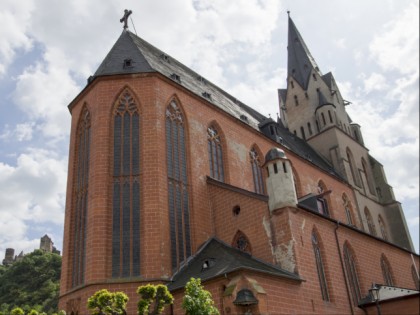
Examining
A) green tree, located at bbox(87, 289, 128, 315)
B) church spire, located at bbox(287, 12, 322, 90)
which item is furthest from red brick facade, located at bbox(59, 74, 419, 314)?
church spire, located at bbox(287, 12, 322, 90)

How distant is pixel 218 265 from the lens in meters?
16.7

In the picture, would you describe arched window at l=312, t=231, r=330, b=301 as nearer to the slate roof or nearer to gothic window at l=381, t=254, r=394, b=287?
gothic window at l=381, t=254, r=394, b=287

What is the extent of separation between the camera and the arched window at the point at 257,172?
26.3m

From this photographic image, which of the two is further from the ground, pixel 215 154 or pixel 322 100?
pixel 322 100

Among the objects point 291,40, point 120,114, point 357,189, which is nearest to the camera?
point 120,114

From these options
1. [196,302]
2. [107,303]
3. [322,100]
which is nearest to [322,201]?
[196,302]

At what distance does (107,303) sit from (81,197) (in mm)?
9002

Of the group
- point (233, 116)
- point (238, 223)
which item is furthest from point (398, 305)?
point (233, 116)

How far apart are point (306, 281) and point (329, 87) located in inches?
1231

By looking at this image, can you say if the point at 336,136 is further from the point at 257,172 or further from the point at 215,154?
the point at 215,154

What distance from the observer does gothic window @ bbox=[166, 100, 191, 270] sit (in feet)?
62.6

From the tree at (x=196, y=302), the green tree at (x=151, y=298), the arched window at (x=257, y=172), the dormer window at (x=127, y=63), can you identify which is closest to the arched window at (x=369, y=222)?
the arched window at (x=257, y=172)

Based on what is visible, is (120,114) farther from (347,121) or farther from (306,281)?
(347,121)

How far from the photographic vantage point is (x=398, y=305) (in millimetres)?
18859
